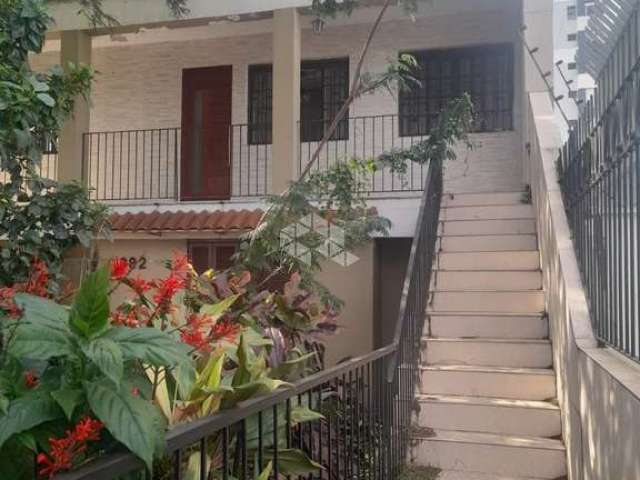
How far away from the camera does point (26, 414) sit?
1.25 metres

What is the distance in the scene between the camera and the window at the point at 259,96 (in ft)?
34.2

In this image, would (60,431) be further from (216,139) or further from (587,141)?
(216,139)

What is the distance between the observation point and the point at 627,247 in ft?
9.35

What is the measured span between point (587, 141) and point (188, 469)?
301cm

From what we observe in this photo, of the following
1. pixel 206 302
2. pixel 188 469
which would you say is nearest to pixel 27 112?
pixel 206 302

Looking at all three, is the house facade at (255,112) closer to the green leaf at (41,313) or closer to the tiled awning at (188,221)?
the tiled awning at (188,221)

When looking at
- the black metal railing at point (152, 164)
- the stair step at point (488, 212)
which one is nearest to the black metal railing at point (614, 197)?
the stair step at point (488, 212)

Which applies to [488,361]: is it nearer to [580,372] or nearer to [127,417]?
[580,372]

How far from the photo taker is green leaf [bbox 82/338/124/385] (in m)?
1.19

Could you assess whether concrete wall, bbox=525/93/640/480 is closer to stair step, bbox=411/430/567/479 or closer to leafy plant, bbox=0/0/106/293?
stair step, bbox=411/430/567/479

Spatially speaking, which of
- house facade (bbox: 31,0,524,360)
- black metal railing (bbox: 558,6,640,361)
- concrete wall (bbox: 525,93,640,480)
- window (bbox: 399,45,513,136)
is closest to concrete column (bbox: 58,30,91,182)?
house facade (bbox: 31,0,524,360)

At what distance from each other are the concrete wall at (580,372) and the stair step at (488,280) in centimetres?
27

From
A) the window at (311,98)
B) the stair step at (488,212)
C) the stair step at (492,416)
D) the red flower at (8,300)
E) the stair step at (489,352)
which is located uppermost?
the window at (311,98)

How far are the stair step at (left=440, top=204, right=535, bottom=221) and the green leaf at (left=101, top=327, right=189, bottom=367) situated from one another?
631 centimetres
